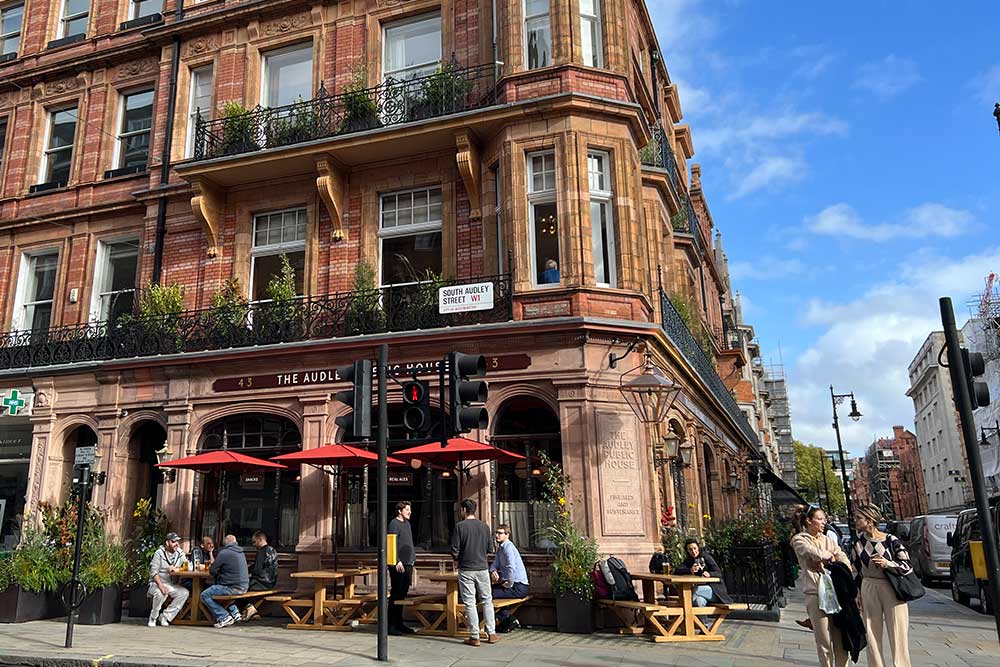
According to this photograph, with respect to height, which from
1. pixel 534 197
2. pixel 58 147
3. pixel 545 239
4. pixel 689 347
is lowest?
pixel 689 347

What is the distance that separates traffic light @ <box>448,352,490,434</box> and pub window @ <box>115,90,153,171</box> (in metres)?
13.2

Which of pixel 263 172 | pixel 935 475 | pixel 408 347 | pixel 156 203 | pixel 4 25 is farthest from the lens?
pixel 935 475

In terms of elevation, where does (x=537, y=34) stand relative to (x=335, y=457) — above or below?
above

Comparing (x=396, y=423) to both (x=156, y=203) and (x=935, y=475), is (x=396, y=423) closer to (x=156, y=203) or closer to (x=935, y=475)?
(x=156, y=203)

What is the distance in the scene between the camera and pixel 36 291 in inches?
753

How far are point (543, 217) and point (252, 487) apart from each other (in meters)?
7.90

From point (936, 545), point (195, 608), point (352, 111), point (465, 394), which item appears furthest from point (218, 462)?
point (936, 545)

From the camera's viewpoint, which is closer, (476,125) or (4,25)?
(476,125)

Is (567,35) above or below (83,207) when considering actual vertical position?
above

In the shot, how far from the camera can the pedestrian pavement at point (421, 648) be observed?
8906mm

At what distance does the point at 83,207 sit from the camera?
1847cm

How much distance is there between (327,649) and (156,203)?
12.1 meters

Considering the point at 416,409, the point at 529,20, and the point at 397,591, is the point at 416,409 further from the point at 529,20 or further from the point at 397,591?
the point at 529,20

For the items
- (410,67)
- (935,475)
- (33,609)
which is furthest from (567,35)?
(935,475)
